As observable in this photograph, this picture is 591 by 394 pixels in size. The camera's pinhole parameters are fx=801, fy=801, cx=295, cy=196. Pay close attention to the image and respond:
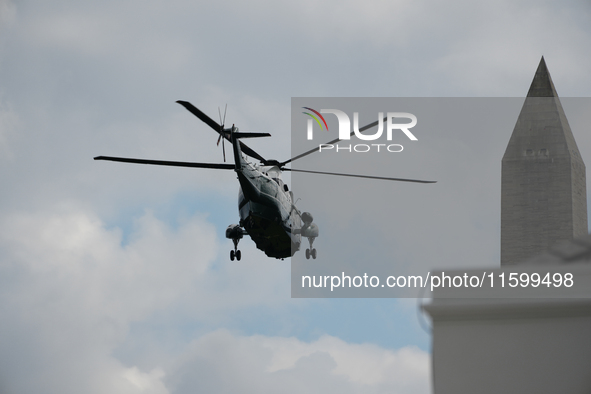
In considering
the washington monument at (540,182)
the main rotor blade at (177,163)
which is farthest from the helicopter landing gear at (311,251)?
the washington monument at (540,182)

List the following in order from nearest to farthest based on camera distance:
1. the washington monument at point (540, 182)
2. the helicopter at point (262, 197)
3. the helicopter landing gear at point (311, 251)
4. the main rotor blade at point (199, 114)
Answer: the main rotor blade at point (199, 114) → the helicopter at point (262, 197) → the helicopter landing gear at point (311, 251) → the washington monument at point (540, 182)

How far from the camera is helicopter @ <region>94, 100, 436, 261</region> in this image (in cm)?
1861

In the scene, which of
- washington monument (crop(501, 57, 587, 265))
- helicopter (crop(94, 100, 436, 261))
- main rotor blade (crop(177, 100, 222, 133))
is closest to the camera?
main rotor blade (crop(177, 100, 222, 133))

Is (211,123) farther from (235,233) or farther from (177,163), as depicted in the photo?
(235,233)

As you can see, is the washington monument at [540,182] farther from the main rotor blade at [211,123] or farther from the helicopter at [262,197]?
the main rotor blade at [211,123]

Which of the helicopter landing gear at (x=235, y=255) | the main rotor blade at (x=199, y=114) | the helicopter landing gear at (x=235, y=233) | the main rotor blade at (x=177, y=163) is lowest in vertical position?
the helicopter landing gear at (x=235, y=255)

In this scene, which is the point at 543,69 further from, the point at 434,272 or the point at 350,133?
the point at 434,272

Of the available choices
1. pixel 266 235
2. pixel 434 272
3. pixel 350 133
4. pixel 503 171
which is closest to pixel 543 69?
pixel 503 171

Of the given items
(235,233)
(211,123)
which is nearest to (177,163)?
(211,123)

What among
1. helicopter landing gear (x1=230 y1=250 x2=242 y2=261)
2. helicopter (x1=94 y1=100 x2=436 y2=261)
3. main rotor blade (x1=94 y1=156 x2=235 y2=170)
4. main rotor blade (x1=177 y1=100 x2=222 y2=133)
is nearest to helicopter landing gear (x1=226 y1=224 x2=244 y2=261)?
helicopter landing gear (x1=230 y1=250 x2=242 y2=261)

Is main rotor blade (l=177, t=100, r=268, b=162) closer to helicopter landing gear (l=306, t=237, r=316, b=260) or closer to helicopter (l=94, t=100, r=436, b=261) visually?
helicopter (l=94, t=100, r=436, b=261)

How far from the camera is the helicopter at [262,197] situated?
733 inches

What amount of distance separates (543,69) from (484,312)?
1426 inches

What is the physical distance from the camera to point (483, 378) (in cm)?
733
